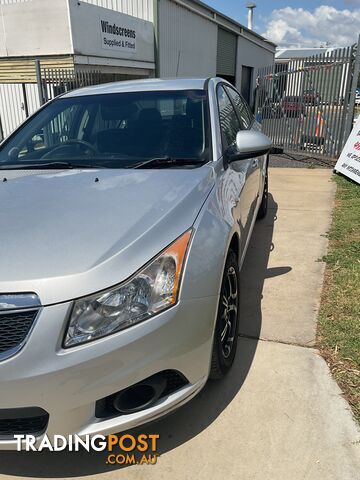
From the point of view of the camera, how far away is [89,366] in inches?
65.0

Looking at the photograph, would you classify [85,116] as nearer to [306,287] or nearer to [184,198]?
[184,198]

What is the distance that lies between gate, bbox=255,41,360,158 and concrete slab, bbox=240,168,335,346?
292 centimetres

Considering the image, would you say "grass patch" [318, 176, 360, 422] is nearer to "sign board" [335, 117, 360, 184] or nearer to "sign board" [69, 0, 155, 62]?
"sign board" [335, 117, 360, 184]

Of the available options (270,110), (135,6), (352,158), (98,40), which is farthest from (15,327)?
(135,6)

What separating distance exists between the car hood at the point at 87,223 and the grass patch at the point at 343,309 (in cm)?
136

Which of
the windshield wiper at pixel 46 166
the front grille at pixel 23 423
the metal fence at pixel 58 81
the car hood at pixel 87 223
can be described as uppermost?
the metal fence at pixel 58 81

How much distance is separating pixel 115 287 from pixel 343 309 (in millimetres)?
2215

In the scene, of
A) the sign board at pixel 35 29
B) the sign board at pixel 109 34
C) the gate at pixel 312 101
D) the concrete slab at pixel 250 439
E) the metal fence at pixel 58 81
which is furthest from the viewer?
the sign board at pixel 109 34

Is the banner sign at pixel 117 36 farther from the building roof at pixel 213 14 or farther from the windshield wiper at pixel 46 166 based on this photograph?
the windshield wiper at pixel 46 166

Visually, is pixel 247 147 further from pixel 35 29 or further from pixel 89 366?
pixel 35 29

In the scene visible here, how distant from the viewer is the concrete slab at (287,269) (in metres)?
3.17

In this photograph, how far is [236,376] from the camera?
8.54 feet

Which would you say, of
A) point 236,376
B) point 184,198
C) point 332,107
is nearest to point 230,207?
point 184,198

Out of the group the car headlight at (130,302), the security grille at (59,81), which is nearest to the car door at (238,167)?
the car headlight at (130,302)
